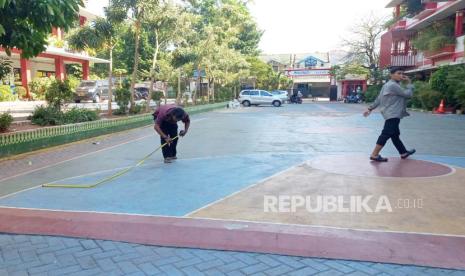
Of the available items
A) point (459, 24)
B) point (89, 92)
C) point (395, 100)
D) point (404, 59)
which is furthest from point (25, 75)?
point (404, 59)

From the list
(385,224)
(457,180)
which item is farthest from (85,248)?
(457,180)

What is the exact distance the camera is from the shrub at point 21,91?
25.1 metres

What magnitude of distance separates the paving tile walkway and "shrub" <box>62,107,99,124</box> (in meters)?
8.05

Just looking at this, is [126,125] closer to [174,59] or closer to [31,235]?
[174,59]

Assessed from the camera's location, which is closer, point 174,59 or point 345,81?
point 174,59

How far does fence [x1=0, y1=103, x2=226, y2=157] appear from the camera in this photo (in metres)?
8.73

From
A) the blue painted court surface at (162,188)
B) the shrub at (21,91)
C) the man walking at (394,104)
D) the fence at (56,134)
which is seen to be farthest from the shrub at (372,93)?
the man walking at (394,104)

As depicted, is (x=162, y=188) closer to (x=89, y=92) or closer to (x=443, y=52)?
(x=89, y=92)

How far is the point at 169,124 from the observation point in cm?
816

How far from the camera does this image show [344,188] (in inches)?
233

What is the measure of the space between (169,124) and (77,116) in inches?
207

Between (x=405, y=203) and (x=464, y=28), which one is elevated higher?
(x=464, y=28)

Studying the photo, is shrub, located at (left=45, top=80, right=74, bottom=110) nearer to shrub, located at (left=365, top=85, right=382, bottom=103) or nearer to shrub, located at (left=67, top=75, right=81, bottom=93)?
shrub, located at (left=67, top=75, right=81, bottom=93)

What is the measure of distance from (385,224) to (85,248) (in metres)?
3.22
